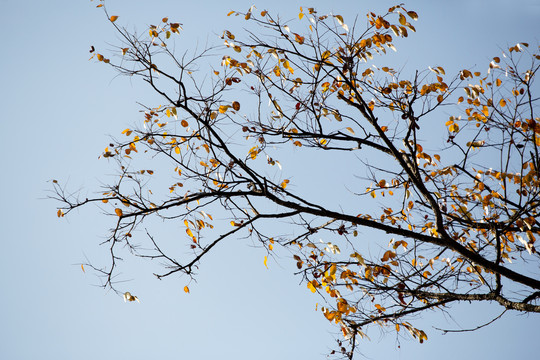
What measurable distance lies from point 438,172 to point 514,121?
53.2 inches

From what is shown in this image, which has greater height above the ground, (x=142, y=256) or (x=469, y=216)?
(x=469, y=216)

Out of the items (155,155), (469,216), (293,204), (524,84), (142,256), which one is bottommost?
(142,256)

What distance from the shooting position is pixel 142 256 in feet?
16.9

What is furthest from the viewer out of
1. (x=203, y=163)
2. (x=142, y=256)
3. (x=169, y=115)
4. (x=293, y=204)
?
(x=203, y=163)

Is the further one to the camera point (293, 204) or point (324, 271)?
point (324, 271)

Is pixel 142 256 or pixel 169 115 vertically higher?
→ pixel 169 115

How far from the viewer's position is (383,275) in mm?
5449

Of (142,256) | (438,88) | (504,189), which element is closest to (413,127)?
(438,88)

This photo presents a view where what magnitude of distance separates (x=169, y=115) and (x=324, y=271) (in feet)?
11.2

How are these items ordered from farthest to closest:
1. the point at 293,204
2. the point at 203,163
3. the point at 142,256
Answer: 1. the point at 203,163
2. the point at 142,256
3. the point at 293,204

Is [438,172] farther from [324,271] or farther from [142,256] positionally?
[142,256]

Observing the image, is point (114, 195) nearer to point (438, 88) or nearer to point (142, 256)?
point (142, 256)

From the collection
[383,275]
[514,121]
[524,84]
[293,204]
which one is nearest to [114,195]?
[293,204]

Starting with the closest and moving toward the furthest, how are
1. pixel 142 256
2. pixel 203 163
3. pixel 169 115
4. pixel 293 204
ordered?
1. pixel 293 204
2. pixel 142 256
3. pixel 169 115
4. pixel 203 163
